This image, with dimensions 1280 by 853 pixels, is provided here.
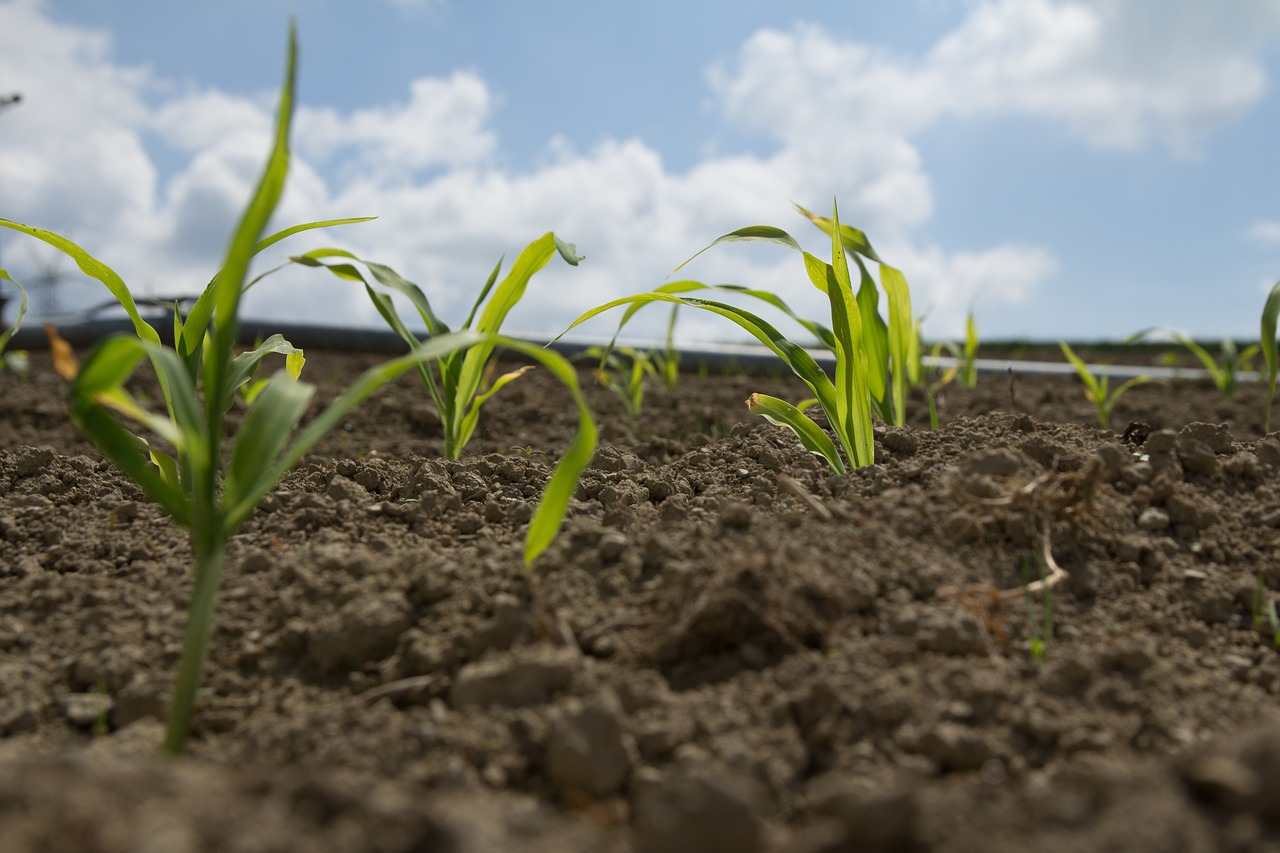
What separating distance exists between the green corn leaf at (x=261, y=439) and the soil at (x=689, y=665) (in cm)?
21

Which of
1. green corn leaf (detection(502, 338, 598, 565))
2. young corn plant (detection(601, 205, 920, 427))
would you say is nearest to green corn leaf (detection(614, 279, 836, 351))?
young corn plant (detection(601, 205, 920, 427))

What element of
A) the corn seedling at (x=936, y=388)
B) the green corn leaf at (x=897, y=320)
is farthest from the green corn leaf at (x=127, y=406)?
the corn seedling at (x=936, y=388)

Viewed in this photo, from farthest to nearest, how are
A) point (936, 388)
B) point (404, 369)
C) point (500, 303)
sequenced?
point (936, 388), point (500, 303), point (404, 369)

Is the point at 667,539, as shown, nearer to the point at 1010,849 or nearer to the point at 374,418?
the point at 1010,849

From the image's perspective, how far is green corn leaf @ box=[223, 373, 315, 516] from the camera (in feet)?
2.96

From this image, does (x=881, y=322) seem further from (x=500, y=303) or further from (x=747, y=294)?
(x=500, y=303)

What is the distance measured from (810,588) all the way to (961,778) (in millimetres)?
248

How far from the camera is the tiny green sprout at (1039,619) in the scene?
1016 mm

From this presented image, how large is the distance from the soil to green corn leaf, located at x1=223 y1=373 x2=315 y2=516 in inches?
8.1

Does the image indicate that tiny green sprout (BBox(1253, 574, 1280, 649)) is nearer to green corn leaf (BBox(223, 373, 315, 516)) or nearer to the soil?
the soil

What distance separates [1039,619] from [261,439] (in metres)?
0.89

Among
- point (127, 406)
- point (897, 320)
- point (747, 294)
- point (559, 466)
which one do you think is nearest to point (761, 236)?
point (747, 294)

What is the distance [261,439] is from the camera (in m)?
0.90

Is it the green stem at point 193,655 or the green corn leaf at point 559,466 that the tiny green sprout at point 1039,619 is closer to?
the green corn leaf at point 559,466
